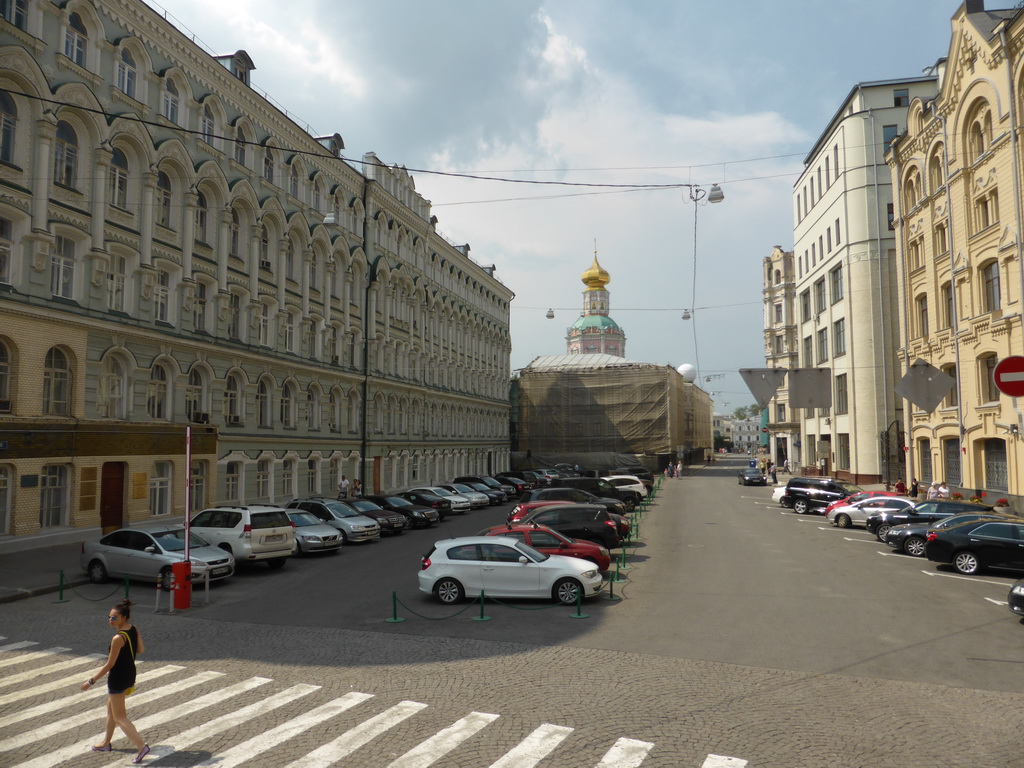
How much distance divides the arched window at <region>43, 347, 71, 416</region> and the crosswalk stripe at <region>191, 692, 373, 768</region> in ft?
60.3

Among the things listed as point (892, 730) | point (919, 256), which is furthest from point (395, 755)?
point (919, 256)

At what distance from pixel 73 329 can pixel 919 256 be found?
40091 millimetres

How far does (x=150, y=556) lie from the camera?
16641 mm

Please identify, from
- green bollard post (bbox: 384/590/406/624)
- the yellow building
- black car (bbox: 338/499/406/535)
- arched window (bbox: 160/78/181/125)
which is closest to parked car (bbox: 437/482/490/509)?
black car (bbox: 338/499/406/535)

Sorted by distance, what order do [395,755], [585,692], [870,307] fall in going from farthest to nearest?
[870,307] < [585,692] < [395,755]

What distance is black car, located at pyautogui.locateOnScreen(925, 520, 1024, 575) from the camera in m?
17.6

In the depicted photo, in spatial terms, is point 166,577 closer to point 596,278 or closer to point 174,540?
point 174,540

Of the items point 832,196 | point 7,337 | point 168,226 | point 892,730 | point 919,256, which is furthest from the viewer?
point 832,196

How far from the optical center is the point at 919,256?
1538 inches

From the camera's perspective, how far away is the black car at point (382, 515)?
2662 cm

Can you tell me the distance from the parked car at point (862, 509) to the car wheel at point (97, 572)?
81.9 ft

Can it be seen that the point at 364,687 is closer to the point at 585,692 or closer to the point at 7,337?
the point at 585,692

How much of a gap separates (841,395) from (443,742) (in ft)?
180

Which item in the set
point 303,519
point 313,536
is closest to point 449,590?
point 313,536
